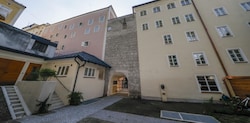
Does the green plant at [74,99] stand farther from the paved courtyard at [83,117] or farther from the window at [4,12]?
the window at [4,12]

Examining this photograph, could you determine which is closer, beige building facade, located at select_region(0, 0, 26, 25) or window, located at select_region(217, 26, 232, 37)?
window, located at select_region(217, 26, 232, 37)

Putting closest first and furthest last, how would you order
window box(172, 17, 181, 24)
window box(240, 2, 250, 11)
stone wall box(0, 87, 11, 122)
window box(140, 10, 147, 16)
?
1. stone wall box(0, 87, 11, 122)
2. window box(240, 2, 250, 11)
3. window box(172, 17, 181, 24)
4. window box(140, 10, 147, 16)

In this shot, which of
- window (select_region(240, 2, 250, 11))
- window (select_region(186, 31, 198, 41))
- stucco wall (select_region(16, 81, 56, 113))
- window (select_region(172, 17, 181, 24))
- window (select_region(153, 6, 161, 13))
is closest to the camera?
stucco wall (select_region(16, 81, 56, 113))

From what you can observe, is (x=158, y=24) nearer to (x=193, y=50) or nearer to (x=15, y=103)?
(x=193, y=50)

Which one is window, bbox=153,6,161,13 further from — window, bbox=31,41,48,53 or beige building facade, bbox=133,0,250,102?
window, bbox=31,41,48,53

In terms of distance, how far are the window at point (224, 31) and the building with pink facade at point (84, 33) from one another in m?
14.6

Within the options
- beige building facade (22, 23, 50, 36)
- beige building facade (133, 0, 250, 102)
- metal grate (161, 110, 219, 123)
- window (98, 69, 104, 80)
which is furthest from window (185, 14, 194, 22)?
beige building facade (22, 23, 50, 36)

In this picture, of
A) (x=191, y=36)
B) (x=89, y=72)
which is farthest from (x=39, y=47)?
(x=191, y=36)

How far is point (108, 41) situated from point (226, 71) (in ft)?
46.4

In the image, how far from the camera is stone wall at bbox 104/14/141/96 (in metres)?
10.8

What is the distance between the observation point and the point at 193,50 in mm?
9258

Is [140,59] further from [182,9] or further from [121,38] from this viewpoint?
[182,9]

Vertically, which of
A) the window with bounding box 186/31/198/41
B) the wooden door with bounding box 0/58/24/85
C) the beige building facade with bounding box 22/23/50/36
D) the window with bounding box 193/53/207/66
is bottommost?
the wooden door with bounding box 0/58/24/85

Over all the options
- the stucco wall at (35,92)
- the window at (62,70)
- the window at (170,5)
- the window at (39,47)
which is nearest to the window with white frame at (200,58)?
the window at (170,5)
